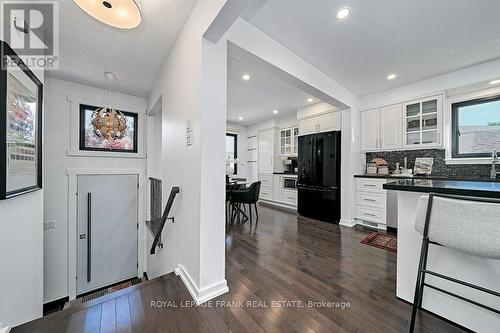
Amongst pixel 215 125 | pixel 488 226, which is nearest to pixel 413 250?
pixel 488 226

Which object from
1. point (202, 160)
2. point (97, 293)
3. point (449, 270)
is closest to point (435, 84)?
point (449, 270)

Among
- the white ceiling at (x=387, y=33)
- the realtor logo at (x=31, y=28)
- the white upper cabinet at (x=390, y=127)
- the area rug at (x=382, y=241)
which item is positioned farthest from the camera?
the white upper cabinet at (x=390, y=127)

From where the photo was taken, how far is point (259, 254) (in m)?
2.37

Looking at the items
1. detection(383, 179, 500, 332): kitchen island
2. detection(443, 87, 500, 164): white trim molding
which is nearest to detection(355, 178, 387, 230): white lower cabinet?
detection(443, 87, 500, 164): white trim molding

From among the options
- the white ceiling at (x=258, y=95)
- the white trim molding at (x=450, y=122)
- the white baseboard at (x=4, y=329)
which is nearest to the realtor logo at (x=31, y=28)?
the white ceiling at (x=258, y=95)

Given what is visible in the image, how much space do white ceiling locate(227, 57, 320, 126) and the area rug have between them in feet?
9.38

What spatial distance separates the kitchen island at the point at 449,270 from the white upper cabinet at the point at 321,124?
2.74 metres

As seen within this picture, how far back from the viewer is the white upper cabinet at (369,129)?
3635mm

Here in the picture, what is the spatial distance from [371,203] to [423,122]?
163cm

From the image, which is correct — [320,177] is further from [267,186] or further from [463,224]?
[463,224]

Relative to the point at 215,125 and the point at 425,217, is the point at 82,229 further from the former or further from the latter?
the point at 425,217

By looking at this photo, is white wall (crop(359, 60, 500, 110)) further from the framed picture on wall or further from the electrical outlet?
the electrical outlet

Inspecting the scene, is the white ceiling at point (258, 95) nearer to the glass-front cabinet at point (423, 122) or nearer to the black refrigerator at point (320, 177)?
the black refrigerator at point (320, 177)

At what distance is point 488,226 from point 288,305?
1.32 meters
